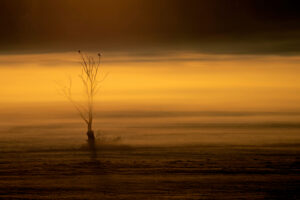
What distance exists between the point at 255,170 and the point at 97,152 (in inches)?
217

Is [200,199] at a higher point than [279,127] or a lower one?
lower

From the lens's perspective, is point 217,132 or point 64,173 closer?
point 64,173

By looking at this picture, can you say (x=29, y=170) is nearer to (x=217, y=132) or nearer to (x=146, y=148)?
(x=146, y=148)

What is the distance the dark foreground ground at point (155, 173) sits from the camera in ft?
46.3

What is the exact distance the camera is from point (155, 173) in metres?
16.4

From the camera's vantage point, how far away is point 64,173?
16.5m

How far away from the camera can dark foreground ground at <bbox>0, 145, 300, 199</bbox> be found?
14.1 metres

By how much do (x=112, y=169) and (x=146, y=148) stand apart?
3.84 metres

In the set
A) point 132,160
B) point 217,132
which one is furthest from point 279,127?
point 132,160

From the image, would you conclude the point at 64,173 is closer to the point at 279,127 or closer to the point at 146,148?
the point at 146,148

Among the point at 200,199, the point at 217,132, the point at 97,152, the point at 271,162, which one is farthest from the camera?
the point at 217,132

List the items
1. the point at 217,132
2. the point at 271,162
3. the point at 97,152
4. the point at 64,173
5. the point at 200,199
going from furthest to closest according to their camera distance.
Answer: the point at 217,132
the point at 97,152
the point at 271,162
the point at 64,173
the point at 200,199

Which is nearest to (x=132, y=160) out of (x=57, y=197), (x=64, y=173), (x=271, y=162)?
(x=64, y=173)

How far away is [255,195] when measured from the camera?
1376cm
